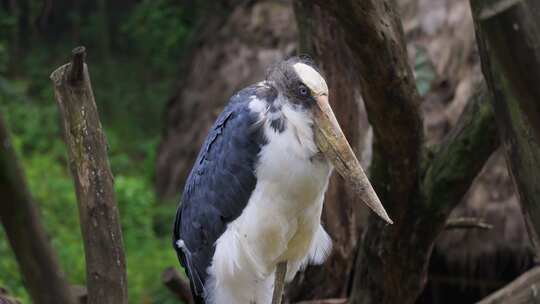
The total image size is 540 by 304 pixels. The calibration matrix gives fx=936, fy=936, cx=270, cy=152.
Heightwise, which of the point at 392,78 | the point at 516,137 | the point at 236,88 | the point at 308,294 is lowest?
the point at 308,294

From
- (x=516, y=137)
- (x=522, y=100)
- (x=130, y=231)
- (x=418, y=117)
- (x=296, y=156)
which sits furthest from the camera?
(x=130, y=231)

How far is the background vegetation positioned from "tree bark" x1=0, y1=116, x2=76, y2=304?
352cm

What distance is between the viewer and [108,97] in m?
8.65

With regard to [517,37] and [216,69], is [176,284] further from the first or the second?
[216,69]

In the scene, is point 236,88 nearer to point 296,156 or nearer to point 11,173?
point 296,156

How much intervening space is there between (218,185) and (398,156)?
0.76 metres

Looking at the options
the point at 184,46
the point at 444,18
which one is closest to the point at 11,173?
the point at 444,18

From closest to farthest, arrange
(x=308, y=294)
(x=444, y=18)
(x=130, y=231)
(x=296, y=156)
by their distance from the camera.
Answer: (x=296, y=156) < (x=308, y=294) < (x=444, y=18) < (x=130, y=231)

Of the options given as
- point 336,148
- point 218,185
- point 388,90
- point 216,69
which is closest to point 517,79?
point 336,148

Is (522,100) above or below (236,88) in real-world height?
below

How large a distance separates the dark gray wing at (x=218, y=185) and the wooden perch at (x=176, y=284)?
24.6 inches

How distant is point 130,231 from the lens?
6492mm

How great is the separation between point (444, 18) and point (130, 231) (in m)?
2.56

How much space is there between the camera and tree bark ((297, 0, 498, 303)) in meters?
3.06
